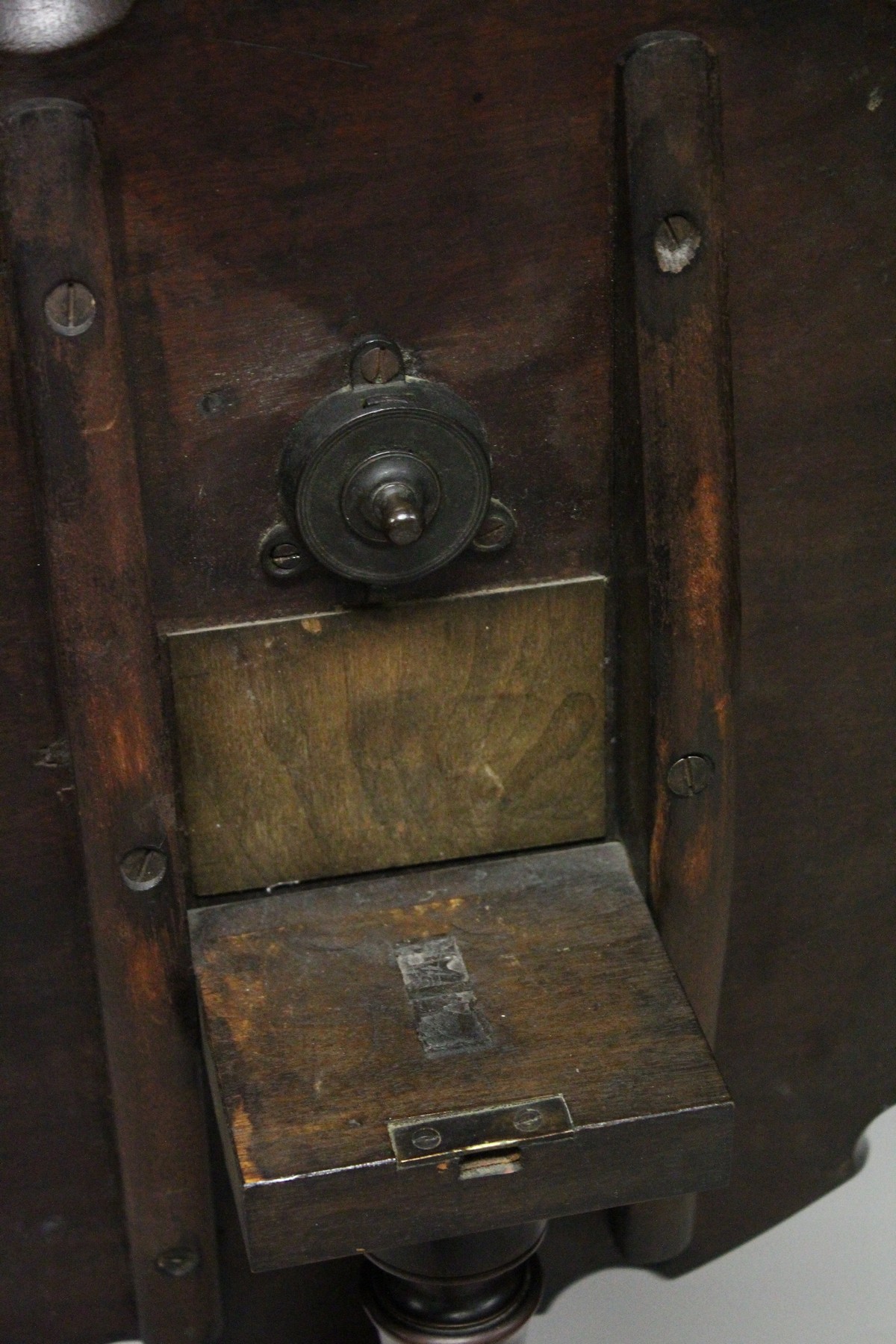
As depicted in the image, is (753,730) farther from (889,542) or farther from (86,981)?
(86,981)

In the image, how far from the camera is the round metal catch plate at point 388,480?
1.21 m

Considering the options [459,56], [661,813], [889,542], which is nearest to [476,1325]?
[661,813]

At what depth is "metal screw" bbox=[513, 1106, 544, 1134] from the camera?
1168 mm

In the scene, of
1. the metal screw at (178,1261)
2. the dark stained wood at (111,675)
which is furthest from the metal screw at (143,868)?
the metal screw at (178,1261)

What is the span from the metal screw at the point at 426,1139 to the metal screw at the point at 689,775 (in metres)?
0.30

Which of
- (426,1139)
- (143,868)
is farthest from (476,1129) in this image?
(143,868)

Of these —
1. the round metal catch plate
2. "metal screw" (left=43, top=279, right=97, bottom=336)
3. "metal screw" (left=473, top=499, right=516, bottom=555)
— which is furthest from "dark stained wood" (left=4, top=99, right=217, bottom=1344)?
"metal screw" (left=473, top=499, right=516, bottom=555)

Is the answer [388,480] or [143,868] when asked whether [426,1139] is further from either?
[388,480]

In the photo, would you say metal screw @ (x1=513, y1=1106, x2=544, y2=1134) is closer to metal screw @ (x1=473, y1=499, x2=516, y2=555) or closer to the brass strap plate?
the brass strap plate

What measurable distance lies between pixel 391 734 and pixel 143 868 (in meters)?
0.19

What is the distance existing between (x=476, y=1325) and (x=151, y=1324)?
0.87ft

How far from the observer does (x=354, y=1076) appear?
3.95 feet

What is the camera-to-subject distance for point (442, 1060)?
1.21 metres

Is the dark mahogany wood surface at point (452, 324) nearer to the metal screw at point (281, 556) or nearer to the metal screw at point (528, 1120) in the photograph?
the metal screw at point (281, 556)
